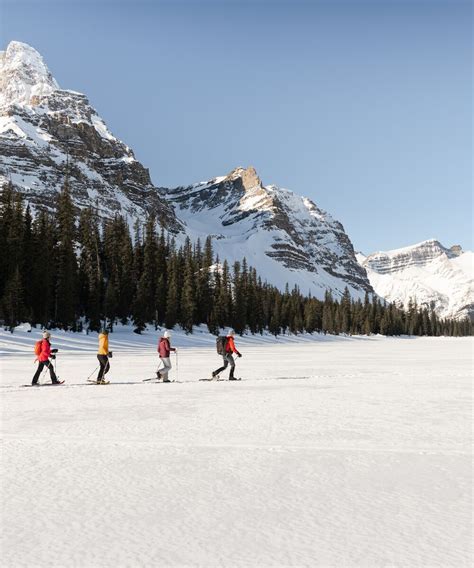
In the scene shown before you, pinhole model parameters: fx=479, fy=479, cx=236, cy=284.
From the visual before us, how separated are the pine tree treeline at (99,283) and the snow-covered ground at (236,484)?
39.4 m

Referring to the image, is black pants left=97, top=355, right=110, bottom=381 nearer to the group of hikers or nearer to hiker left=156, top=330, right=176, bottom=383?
the group of hikers

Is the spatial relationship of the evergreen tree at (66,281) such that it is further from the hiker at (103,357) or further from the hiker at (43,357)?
the hiker at (103,357)

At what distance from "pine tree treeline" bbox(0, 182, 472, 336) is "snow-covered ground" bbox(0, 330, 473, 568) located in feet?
129

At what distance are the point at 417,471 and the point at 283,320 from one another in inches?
4221

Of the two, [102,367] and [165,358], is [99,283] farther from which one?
[102,367]

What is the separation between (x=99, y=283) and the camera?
61.6 m

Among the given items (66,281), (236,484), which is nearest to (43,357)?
(236,484)

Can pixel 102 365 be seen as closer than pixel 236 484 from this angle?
No

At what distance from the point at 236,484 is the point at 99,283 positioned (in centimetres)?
5881

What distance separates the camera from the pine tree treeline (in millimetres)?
51688

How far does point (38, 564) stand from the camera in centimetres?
360

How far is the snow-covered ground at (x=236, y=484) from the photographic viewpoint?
387cm

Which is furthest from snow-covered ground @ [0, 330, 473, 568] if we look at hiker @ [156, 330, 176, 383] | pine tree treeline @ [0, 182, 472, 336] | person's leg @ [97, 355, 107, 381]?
pine tree treeline @ [0, 182, 472, 336]

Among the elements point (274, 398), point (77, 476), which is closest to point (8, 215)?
point (274, 398)
